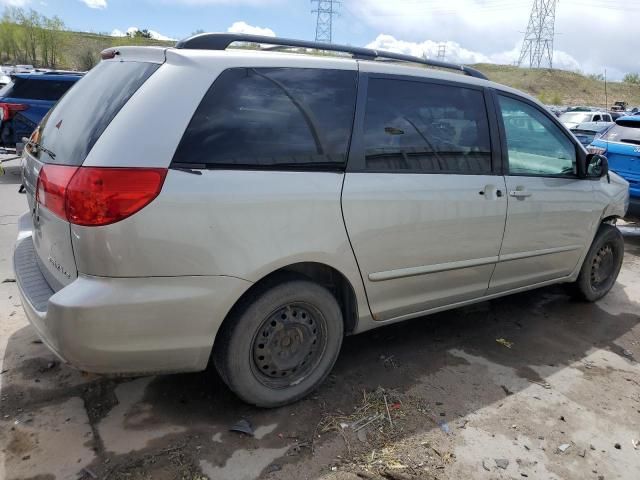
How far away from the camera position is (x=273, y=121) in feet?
8.38

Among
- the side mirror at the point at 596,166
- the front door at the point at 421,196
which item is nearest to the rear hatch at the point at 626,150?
the side mirror at the point at 596,166

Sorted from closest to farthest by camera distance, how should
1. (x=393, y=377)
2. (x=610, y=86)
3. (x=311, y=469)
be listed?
1. (x=311, y=469)
2. (x=393, y=377)
3. (x=610, y=86)

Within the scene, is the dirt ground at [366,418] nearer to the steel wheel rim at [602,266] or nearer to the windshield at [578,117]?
the steel wheel rim at [602,266]

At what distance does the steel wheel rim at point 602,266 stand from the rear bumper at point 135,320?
11.9 feet

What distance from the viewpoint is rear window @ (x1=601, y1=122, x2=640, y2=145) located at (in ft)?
23.5

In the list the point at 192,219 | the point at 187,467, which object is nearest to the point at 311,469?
the point at 187,467

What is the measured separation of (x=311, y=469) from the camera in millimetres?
2385

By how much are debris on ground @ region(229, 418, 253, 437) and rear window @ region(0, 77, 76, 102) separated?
30.2 feet

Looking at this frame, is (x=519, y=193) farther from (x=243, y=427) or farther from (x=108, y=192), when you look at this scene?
(x=108, y=192)

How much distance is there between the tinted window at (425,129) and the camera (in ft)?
9.63

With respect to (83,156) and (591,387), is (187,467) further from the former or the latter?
(591,387)

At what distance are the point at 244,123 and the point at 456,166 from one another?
1479 mm

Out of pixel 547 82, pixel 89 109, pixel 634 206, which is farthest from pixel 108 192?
pixel 547 82

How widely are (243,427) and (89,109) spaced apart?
176 centimetres
